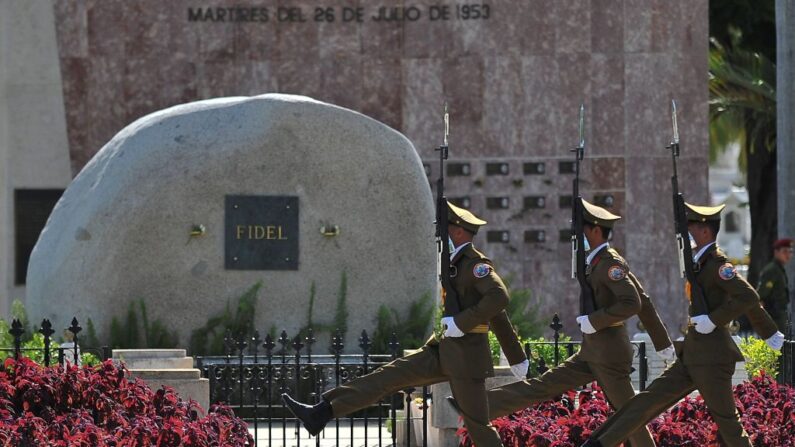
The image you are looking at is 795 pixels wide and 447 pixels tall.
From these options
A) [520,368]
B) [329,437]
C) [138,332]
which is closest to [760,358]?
[329,437]

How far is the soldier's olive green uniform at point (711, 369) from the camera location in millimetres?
9461

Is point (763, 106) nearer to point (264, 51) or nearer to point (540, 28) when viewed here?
point (540, 28)

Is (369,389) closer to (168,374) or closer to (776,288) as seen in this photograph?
(168,374)

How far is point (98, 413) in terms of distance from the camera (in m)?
9.39

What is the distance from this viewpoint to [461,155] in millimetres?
19953

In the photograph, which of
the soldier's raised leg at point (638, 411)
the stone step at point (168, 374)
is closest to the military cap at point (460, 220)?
the soldier's raised leg at point (638, 411)

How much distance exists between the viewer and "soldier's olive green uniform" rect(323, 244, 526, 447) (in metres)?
9.70

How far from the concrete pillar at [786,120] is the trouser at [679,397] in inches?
402

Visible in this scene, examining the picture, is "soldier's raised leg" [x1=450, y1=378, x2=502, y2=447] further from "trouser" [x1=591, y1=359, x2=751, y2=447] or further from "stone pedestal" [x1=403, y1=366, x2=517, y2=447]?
"stone pedestal" [x1=403, y1=366, x2=517, y2=447]

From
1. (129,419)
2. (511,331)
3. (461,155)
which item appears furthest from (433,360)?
(461,155)

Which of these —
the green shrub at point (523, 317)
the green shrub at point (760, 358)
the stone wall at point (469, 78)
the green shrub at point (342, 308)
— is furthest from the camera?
the stone wall at point (469, 78)

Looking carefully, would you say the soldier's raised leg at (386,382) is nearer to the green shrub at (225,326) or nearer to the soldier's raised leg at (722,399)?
the soldier's raised leg at (722,399)

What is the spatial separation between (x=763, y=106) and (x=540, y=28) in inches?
354

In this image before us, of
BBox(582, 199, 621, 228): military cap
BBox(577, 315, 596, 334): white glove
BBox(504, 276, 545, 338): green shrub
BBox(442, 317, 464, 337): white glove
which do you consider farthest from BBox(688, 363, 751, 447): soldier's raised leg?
BBox(504, 276, 545, 338): green shrub
